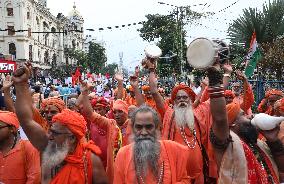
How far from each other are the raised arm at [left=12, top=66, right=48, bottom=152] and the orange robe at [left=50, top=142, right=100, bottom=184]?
A: 32cm

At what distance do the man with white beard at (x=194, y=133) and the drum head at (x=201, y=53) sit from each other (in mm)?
1747

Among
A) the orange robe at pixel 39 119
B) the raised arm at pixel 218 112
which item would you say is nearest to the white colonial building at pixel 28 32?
the orange robe at pixel 39 119

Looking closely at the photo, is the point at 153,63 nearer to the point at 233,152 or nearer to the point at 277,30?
the point at 233,152

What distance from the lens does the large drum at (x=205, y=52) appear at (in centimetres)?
270

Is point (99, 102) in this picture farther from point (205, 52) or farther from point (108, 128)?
point (205, 52)

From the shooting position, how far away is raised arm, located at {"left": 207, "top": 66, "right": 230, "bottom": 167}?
2.81 meters

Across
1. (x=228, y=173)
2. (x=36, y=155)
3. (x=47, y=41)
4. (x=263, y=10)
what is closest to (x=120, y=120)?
(x=36, y=155)

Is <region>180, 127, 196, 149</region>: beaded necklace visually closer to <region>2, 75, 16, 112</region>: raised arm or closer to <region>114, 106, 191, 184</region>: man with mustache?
<region>114, 106, 191, 184</region>: man with mustache

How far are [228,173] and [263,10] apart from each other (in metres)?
11.7

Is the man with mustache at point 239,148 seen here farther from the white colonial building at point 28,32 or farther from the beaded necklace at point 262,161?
the white colonial building at point 28,32

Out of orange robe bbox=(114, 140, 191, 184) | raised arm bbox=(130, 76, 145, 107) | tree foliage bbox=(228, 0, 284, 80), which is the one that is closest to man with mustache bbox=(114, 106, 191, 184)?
orange robe bbox=(114, 140, 191, 184)

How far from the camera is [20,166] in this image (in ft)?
12.2

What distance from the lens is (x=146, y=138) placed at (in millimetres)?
3529

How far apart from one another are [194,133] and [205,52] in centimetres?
209
